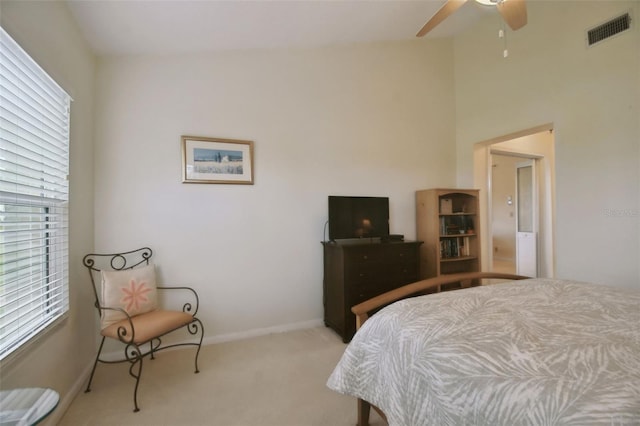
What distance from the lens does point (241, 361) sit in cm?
236

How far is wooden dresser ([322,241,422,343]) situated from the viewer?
2.73 meters

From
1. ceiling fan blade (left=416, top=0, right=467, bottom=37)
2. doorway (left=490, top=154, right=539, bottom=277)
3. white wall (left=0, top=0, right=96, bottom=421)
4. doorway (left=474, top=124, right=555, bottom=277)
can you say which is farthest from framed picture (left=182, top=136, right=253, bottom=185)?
doorway (left=490, top=154, right=539, bottom=277)

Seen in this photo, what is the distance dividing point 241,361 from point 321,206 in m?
1.64

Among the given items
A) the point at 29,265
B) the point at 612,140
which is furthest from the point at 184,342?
the point at 612,140

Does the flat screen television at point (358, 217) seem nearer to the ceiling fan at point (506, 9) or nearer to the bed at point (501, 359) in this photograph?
the bed at point (501, 359)

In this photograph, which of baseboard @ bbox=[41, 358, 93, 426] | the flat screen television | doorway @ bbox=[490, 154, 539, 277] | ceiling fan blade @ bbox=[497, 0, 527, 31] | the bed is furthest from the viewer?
doorway @ bbox=[490, 154, 539, 277]

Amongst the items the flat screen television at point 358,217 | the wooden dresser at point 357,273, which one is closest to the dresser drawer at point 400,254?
the wooden dresser at point 357,273

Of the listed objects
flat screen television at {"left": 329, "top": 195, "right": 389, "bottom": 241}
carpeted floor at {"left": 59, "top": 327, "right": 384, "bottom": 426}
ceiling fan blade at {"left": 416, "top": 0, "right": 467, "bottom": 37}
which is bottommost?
carpeted floor at {"left": 59, "top": 327, "right": 384, "bottom": 426}

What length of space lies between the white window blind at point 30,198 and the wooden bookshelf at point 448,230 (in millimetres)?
3351

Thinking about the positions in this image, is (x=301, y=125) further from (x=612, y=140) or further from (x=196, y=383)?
(x=612, y=140)

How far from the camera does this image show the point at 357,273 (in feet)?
9.13

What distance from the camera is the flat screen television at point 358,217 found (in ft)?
9.71

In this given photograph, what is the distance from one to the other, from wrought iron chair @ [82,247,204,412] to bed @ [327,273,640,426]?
4.32ft

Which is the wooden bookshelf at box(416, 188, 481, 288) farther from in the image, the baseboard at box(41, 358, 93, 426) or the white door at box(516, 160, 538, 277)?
the baseboard at box(41, 358, 93, 426)
